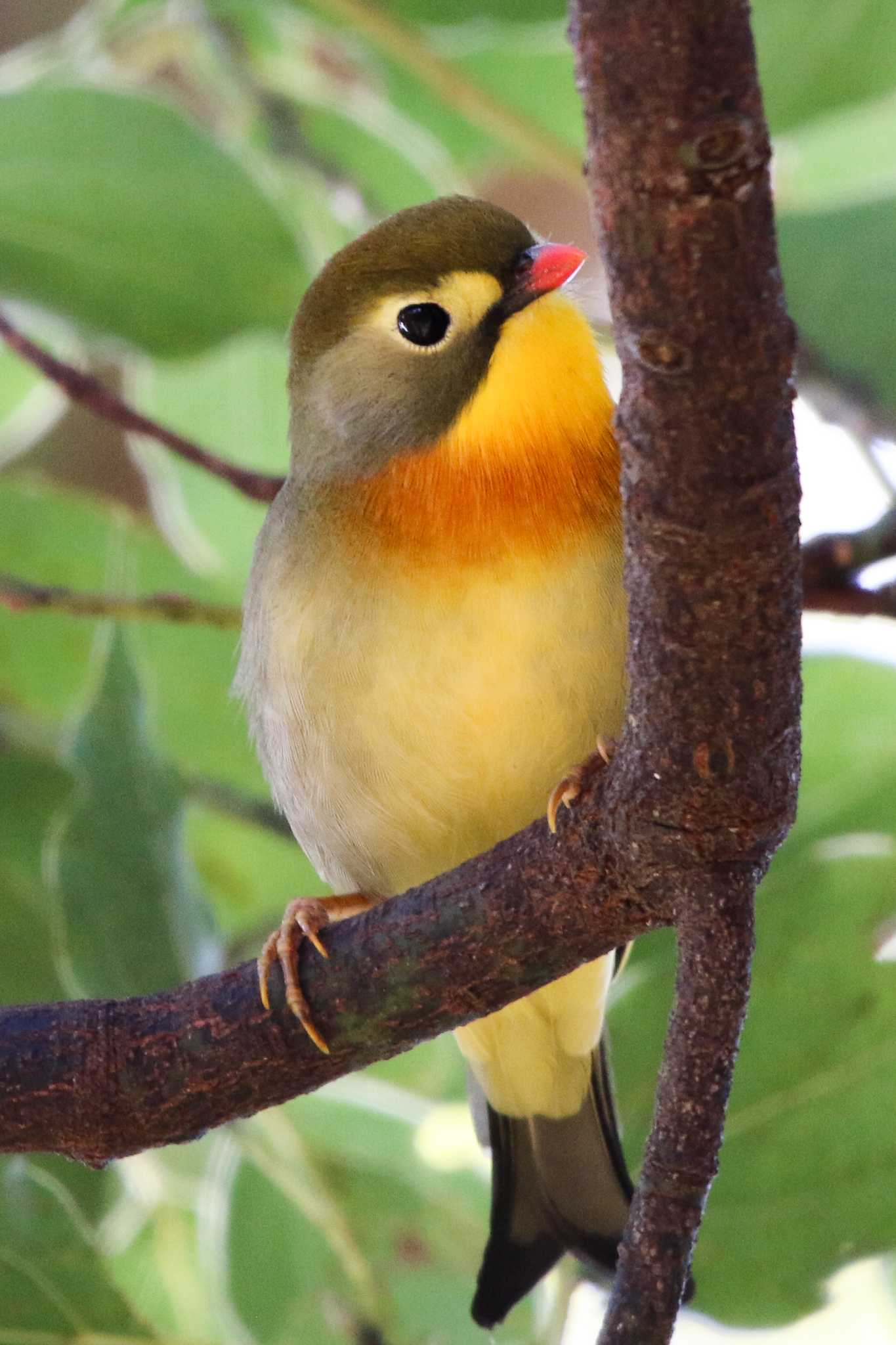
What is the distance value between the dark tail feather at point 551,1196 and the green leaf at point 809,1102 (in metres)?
0.20

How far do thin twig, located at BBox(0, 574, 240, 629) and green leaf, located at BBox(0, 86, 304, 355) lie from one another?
496 millimetres

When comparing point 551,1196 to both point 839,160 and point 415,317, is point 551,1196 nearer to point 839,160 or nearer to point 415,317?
point 415,317

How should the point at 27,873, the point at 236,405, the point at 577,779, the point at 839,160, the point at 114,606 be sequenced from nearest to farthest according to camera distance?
1. the point at 577,779
2. the point at 114,606
3. the point at 27,873
4. the point at 236,405
5. the point at 839,160

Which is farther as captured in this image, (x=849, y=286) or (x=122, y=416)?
(x=122, y=416)

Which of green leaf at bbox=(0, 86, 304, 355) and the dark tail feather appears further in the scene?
green leaf at bbox=(0, 86, 304, 355)

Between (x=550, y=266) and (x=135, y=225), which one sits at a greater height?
(x=135, y=225)

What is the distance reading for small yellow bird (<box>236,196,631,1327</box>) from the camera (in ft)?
8.04

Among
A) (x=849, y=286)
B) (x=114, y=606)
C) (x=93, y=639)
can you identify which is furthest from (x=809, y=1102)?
(x=93, y=639)

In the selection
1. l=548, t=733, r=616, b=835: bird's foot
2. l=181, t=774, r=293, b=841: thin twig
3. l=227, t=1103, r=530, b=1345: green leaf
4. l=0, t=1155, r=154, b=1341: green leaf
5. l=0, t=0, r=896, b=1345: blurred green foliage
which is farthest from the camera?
l=181, t=774, r=293, b=841: thin twig

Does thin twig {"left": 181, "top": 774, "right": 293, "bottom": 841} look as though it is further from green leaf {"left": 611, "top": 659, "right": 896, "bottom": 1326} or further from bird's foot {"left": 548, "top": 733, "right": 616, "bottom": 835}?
bird's foot {"left": 548, "top": 733, "right": 616, "bottom": 835}

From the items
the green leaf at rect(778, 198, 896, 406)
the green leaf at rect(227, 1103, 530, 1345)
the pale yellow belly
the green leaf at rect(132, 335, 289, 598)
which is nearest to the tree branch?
the pale yellow belly

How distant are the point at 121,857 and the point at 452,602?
0.83 m

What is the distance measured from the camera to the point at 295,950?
2.28 m

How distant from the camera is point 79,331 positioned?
327cm
